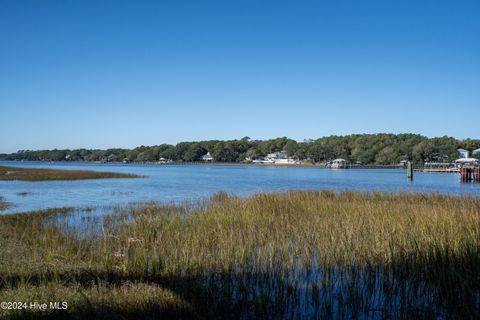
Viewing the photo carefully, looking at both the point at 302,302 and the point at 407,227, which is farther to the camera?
the point at 407,227

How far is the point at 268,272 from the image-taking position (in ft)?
26.7

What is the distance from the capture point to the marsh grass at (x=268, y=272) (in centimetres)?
642

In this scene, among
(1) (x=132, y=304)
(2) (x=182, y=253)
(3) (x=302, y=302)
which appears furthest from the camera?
(2) (x=182, y=253)

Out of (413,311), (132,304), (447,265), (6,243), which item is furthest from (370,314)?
(6,243)

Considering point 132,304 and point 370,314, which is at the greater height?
point 132,304

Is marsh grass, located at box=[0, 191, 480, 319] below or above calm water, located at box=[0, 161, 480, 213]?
above

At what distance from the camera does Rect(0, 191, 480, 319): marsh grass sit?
21.1 feet

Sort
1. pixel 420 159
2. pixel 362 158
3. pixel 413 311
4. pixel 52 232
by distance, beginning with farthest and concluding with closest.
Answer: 1. pixel 362 158
2. pixel 420 159
3. pixel 52 232
4. pixel 413 311

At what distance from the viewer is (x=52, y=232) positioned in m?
12.8

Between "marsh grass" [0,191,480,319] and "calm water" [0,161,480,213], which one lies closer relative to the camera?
"marsh grass" [0,191,480,319]

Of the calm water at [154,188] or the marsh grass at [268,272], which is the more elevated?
the marsh grass at [268,272]

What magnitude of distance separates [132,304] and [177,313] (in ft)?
2.22

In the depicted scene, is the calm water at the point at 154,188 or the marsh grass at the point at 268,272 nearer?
the marsh grass at the point at 268,272

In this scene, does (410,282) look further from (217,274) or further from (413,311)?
(217,274)
